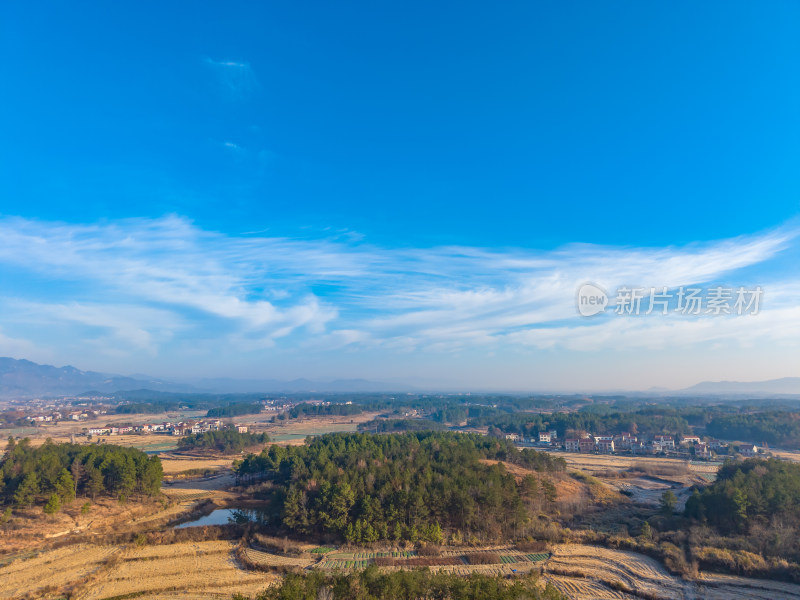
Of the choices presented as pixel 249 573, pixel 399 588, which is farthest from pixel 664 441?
pixel 399 588

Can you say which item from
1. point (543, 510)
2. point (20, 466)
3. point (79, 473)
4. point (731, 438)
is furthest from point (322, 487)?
point (731, 438)

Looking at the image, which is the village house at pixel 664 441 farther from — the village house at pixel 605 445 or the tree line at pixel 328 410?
the tree line at pixel 328 410

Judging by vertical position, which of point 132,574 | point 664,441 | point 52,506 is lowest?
point 664,441

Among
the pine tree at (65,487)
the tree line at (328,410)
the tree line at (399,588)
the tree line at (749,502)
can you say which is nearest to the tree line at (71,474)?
the pine tree at (65,487)

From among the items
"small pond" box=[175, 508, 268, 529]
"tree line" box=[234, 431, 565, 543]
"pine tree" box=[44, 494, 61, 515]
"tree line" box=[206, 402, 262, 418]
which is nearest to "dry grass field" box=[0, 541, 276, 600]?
"small pond" box=[175, 508, 268, 529]

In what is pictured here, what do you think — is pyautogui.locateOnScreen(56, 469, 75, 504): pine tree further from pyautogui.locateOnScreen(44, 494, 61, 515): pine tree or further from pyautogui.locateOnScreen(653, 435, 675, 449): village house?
pyautogui.locateOnScreen(653, 435, 675, 449): village house

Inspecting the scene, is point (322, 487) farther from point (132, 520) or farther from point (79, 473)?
point (79, 473)

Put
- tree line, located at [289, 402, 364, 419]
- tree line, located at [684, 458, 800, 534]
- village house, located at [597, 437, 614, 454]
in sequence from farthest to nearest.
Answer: tree line, located at [289, 402, 364, 419], village house, located at [597, 437, 614, 454], tree line, located at [684, 458, 800, 534]

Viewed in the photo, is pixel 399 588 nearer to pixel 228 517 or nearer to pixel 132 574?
pixel 132 574
